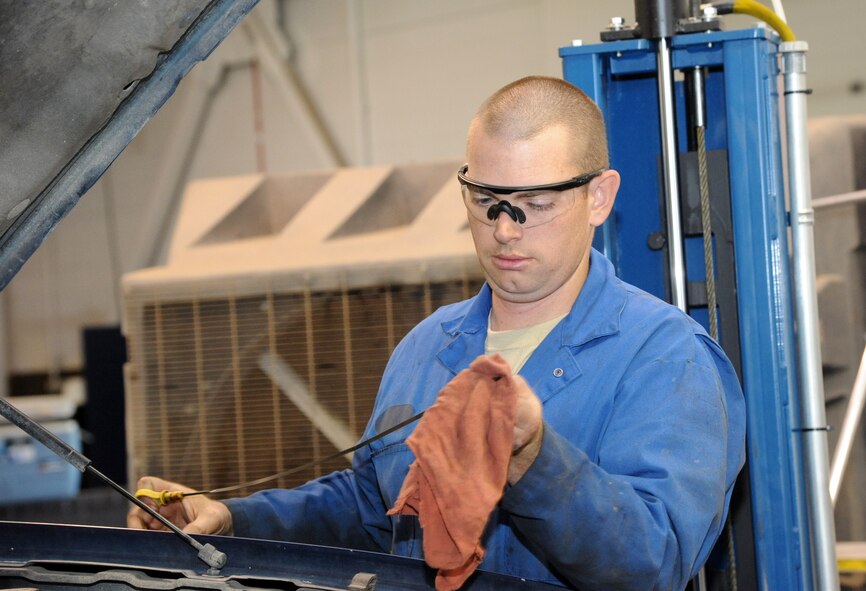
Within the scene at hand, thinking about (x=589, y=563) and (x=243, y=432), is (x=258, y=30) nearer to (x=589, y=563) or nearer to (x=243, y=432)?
(x=243, y=432)

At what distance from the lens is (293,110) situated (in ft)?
24.6

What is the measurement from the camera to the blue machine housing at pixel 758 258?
193cm

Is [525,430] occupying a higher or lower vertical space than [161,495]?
higher

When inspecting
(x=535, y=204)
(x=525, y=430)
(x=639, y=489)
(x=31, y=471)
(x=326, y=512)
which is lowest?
(x=31, y=471)

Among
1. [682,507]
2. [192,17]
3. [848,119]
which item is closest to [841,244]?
[848,119]

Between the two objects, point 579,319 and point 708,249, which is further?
point 708,249

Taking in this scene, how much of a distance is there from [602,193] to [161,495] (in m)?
0.77

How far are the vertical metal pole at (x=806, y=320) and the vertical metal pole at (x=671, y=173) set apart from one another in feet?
0.71

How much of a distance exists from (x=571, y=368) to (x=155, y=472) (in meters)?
2.79

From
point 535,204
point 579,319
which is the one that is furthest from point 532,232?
point 579,319

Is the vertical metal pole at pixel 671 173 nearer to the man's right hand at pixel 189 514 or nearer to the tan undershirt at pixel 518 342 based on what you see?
the tan undershirt at pixel 518 342

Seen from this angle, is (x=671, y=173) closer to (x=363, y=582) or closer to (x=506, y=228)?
(x=506, y=228)

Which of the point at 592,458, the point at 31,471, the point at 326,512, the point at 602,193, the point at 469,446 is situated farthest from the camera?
the point at 31,471

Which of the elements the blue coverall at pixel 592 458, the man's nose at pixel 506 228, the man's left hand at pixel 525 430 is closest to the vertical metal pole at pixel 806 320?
the blue coverall at pixel 592 458
